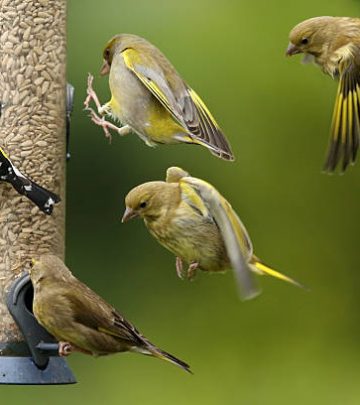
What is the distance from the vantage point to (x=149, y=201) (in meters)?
8.41

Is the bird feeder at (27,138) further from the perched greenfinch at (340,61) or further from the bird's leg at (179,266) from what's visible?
the perched greenfinch at (340,61)

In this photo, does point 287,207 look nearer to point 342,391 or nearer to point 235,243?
point 342,391

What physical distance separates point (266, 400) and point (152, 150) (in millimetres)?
1856

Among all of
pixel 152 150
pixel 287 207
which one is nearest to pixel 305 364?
pixel 287 207

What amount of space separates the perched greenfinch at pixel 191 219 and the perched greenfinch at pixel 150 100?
0.31m

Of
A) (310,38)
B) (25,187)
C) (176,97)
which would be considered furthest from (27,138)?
(310,38)

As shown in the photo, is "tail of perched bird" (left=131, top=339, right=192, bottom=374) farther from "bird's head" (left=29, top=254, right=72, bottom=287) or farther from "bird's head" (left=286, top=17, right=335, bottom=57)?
"bird's head" (left=286, top=17, right=335, bottom=57)

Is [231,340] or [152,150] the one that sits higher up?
[152,150]

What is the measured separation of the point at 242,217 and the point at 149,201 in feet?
10.5

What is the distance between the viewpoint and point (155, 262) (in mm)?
11602

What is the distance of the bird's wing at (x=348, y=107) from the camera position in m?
8.86

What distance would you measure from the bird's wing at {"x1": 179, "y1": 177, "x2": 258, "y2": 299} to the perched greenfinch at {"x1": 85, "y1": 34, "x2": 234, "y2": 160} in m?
0.28

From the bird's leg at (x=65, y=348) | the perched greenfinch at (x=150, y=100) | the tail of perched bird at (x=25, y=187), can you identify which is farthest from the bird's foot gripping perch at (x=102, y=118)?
the bird's leg at (x=65, y=348)

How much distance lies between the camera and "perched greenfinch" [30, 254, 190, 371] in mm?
8375
